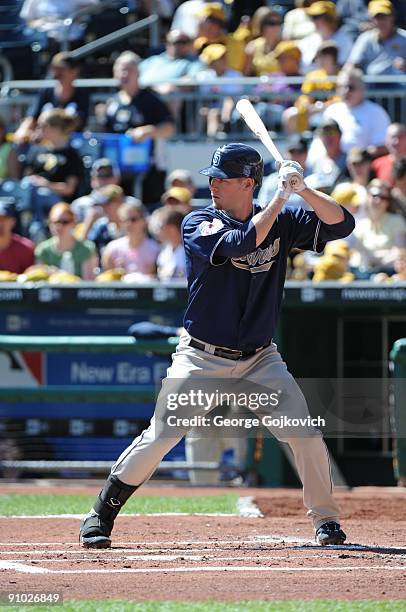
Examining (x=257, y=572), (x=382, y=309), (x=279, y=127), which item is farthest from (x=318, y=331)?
(x=257, y=572)

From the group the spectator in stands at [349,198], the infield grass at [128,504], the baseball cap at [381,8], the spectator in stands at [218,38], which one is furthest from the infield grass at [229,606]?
the spectator in stands at [218,38]

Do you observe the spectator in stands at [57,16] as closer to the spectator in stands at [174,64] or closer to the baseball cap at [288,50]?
the spectator in stands at [174,64]

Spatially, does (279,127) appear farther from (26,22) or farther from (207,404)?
(207,404)

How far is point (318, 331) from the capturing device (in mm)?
9383

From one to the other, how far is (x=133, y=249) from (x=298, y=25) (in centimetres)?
392

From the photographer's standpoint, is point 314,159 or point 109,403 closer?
point 109,403

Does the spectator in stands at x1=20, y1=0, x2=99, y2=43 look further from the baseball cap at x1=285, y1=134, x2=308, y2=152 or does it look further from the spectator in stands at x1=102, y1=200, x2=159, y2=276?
the spectator in stands at x1=102, y1=200, x2=159, y2=276

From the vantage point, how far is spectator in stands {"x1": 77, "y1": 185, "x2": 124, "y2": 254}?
10938 mm

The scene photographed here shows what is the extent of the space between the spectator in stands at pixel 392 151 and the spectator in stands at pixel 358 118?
431 millimetres

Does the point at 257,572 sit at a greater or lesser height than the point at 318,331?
greater

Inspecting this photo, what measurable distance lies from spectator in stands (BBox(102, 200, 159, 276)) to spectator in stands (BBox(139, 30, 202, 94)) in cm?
260

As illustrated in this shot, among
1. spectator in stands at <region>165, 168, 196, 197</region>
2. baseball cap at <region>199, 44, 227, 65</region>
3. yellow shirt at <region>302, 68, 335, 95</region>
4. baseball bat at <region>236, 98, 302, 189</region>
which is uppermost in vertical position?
baseball bat at <region>236, 98, 302, 189</region>

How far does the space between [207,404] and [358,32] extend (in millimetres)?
7886

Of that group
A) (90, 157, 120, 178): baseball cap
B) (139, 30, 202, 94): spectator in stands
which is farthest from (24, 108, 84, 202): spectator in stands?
(139, 30, 202, 94): spectator in stands
